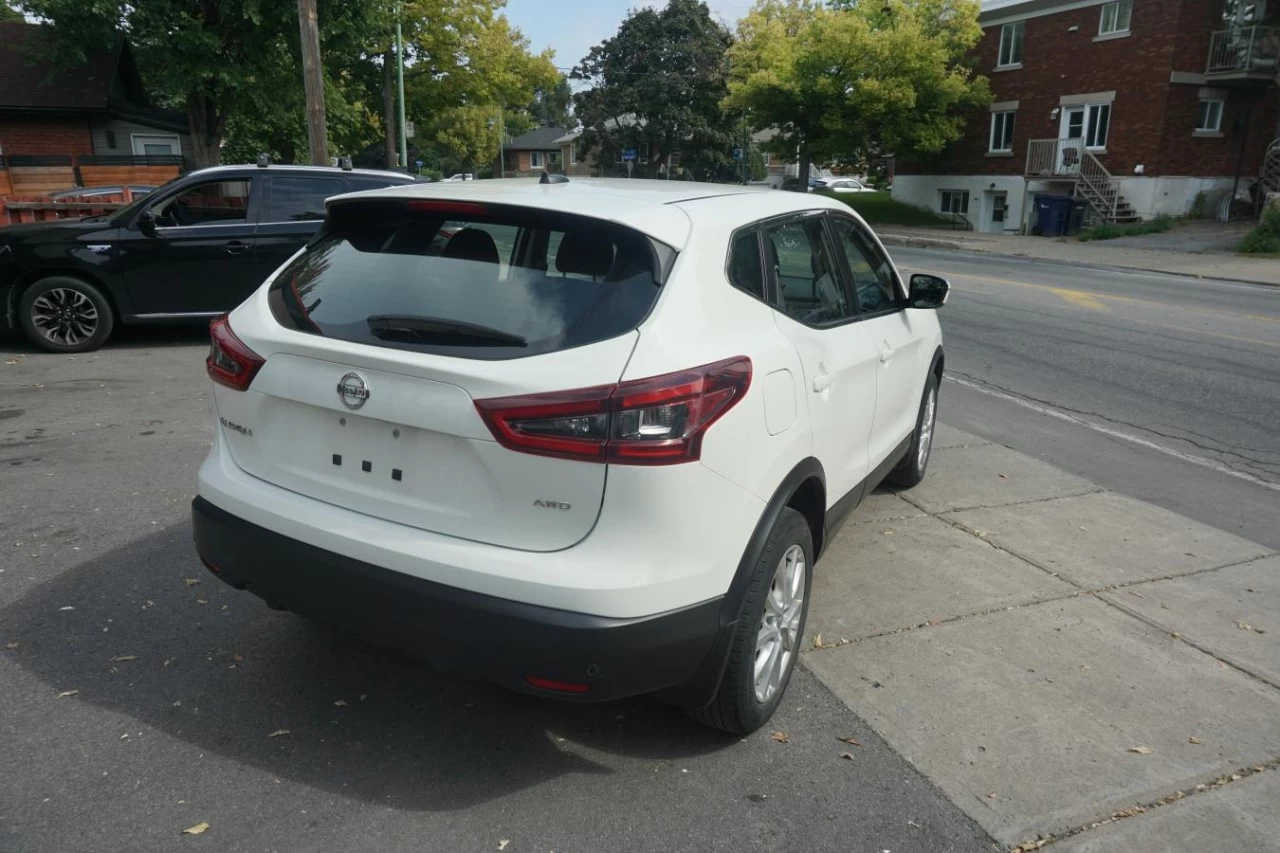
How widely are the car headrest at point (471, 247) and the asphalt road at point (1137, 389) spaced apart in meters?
4.71

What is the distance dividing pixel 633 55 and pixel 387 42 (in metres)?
34.9

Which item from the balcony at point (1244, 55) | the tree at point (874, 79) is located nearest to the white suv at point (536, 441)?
the balcony at point (1244, 55)

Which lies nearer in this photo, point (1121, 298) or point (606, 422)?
point (606, 422)

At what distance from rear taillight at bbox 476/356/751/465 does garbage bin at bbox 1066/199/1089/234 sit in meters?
32.5

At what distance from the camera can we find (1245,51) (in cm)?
2908

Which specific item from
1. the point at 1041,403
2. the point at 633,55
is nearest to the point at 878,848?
the point at 1041,403

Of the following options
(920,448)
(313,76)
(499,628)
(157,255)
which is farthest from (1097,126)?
(499,628)

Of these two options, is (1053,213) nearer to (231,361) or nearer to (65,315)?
(65,315)

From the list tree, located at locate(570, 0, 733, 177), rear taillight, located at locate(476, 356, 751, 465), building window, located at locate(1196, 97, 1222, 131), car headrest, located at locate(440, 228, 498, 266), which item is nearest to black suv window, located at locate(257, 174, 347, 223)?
car headrest, located at locate(440, 228, 498, 266)

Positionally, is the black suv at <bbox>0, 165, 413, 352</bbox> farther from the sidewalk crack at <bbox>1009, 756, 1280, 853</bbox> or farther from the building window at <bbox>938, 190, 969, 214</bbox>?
the building window at <bbox>938, 190, 969, 214</bbox>

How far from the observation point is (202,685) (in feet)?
11.4

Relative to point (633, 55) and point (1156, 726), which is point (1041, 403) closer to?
point (1156, 726)

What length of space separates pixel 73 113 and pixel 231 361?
27.7 m

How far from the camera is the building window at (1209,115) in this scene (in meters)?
30.4
